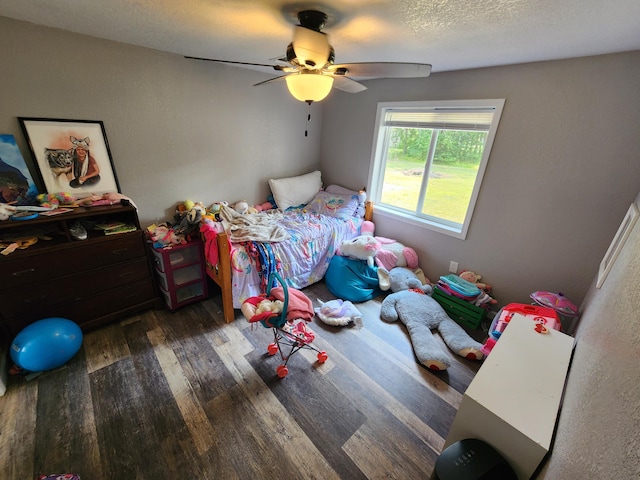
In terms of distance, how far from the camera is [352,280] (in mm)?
2654

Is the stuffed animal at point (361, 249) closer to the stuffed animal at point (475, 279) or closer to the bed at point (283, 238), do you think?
the bed at point (283, 238)

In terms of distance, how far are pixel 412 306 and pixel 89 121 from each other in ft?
9.99

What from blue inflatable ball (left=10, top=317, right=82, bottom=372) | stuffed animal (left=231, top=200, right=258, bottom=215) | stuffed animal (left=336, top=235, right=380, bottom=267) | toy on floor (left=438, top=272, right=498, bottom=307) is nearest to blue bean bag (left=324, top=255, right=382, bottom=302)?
stuffed animal (left=336, top=235, right=380, bottom=267)

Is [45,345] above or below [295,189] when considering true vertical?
below

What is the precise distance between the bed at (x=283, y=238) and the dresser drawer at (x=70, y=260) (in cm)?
55

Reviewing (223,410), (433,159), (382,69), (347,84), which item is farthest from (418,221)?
(223,410)

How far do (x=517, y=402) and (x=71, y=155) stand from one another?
3.06 metres

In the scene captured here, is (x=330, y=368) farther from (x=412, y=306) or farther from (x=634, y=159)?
(x=634, y=159)

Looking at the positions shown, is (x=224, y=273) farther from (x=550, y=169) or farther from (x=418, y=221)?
(x=550, y=169)

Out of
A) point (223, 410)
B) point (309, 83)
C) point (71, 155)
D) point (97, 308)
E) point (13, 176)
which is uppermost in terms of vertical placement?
point (309, 83)

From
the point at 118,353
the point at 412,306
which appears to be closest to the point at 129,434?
the point at 118,353

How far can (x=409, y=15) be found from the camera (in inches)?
51.1

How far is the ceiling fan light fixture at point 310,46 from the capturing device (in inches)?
48.4

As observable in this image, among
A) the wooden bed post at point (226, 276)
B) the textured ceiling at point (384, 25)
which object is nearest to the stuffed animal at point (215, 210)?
the wooden bed post at point (226, 276)
